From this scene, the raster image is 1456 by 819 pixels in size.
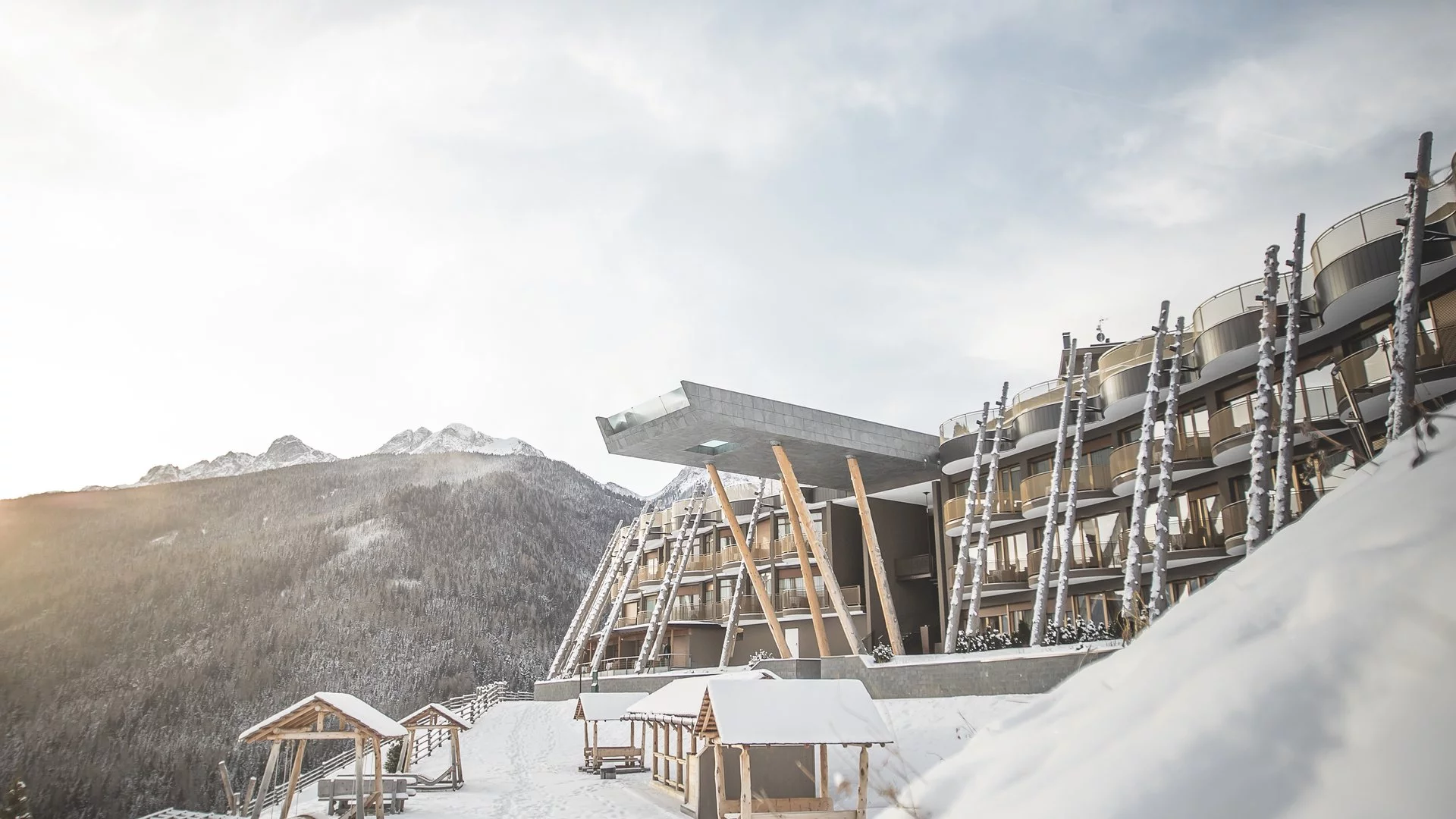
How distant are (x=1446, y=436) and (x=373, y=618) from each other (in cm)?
9189

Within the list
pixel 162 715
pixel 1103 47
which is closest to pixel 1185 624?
pixel 1103 47

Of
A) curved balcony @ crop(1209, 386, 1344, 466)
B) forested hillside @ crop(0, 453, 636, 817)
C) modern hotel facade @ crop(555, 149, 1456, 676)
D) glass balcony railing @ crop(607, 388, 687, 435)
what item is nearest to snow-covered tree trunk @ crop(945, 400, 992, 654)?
modern hotel facade @ crop(555, 149, 1456, 676)

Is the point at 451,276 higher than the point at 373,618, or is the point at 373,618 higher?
the point at 451,276

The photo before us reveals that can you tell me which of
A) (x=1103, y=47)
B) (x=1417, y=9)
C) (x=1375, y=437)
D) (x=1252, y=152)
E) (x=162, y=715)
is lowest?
(x=162, y=715)

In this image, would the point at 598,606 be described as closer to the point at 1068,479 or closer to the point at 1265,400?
the point at 1068,479

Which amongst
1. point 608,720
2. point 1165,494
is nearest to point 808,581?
point 608,720

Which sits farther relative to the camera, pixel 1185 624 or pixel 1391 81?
pixel 1391 81

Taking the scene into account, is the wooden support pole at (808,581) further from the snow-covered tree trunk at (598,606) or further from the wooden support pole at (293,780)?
the snow-covered tree trunk at (598,606)

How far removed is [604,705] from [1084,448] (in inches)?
668

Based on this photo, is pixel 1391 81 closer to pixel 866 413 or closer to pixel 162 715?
pixel 866 413

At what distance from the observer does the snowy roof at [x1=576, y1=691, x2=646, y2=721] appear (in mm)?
26641

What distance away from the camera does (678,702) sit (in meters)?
19.2

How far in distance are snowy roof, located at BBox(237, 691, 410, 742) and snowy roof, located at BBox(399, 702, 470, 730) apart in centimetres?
821

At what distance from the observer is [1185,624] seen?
130 inches
